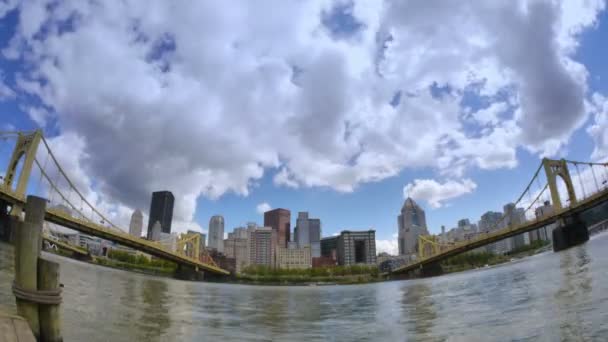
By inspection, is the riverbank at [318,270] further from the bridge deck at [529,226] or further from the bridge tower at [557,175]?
the bridge tower at [557,175]

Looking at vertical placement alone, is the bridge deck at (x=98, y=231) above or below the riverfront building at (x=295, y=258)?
below

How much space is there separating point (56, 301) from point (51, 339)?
1.64 ft

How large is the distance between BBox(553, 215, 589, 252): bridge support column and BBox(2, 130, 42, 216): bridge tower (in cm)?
6758

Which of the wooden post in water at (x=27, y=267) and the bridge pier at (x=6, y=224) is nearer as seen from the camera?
the wooden post in water at (x=27, y=267)

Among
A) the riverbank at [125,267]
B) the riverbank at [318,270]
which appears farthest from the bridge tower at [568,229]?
the riverbank at [125,267]

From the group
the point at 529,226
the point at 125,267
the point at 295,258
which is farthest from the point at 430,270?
the point at 295,258

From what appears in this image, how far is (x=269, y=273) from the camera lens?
121 metres

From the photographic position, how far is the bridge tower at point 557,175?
51.8 m

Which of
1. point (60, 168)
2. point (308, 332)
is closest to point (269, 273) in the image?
point (60, 168)

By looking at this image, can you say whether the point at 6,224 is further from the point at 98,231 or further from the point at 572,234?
the point at 572,234

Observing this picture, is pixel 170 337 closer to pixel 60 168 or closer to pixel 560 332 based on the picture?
pixel 560 332

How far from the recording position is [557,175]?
58188 millimetres

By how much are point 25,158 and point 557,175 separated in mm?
77534

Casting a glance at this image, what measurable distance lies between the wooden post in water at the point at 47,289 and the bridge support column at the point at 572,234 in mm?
57440
